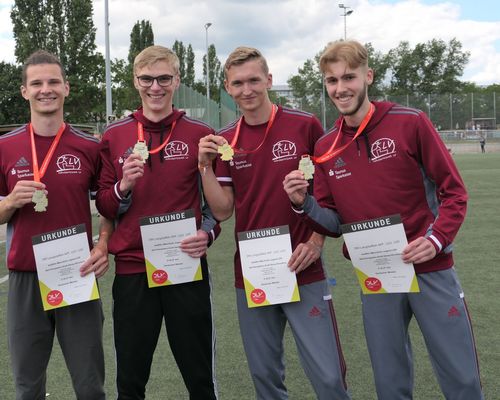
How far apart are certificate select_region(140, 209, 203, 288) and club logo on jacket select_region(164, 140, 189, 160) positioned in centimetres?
33

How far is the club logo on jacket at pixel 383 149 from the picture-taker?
2889 millimetres

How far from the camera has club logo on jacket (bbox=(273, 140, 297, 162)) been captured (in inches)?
124

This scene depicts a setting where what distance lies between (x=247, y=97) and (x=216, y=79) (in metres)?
91.0

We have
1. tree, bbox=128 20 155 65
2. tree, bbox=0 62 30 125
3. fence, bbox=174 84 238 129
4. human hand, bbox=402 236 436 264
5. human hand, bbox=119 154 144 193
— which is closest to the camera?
human hand, bbox=402 236 436 264

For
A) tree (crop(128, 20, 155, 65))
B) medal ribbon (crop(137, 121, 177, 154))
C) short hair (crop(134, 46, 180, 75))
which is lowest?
medal ribbon (crop(137, 121, 177, 154))

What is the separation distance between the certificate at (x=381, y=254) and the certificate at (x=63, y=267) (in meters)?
1.44

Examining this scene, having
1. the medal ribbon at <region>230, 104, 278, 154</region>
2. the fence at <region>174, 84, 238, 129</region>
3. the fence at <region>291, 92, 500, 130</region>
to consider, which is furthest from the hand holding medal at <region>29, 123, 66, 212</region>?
the fence at <region>291, 92, 500, 130</region>

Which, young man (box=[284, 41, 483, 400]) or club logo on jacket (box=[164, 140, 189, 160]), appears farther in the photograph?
club logo on jacket (box=[164, 140, 189, 160])

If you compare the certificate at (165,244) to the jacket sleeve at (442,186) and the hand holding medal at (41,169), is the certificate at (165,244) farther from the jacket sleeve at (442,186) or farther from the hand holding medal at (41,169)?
the jacket sleeve at (442,186)

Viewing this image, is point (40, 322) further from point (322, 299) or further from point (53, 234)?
point (322, 299)

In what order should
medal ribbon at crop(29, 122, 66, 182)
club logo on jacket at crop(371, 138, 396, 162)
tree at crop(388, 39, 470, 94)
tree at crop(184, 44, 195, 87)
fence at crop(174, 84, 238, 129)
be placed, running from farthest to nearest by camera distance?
tree at crop(184, 44, 195, 87)
tree at crop(388, 39, 470, 94)
fence at crop(174, 84, 238, 129)
medal ribbon at crop(29, 122, 66, 182)
club logo on jacket at crop(371, 138, 396, 162)

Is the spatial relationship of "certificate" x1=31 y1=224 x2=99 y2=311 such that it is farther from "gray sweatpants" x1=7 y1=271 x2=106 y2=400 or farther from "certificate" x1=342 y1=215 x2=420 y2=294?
"certificate" x1=342 y1=215 x2=420 y2=294

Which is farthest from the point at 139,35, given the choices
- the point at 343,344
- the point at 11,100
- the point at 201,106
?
the point at 343,344

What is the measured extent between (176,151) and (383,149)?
3.84ft
